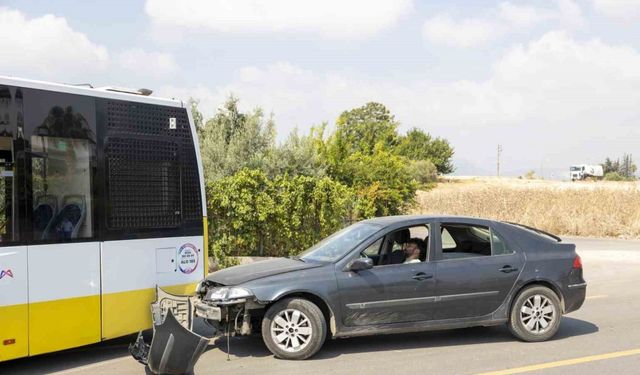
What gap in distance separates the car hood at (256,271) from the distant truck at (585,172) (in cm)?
10275

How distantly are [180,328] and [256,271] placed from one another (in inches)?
53.4

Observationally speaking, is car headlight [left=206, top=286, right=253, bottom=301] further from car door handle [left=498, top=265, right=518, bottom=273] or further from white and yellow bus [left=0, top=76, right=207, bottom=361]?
car door handle [left=498, top=265, right=518, bottom=273]

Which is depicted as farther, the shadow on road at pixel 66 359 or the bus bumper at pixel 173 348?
the shadow on road at pixel 66 359

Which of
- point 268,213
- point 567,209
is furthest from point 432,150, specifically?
point 268,213

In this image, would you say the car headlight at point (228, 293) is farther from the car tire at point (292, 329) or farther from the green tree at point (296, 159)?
the green tree at point (296, 159)

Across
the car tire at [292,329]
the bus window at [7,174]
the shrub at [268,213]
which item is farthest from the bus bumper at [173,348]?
the shrub at [268,213]

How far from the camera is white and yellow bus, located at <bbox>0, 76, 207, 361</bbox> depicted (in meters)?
6.22

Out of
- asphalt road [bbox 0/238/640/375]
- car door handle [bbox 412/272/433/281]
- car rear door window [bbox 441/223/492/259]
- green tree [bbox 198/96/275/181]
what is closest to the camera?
asphalt road [bbox 0/238/640/375]

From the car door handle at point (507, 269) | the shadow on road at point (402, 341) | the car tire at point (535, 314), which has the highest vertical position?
the car door handle at point (507, 269)

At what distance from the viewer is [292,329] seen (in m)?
6.89

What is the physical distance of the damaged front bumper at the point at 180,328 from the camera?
6.14 metres

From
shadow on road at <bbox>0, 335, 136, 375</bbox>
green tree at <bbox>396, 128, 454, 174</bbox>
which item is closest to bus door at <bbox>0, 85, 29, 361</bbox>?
shadow on road at <bbox>0, 335, 136, 375</bbox>

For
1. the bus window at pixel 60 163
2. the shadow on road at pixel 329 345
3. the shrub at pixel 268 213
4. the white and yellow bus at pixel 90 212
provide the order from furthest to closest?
the shrub at pixel 268 213
the shadow on road at pixel 329 345
the bus window at pixel 60 163
the white and yellow bus at pixel 90 212

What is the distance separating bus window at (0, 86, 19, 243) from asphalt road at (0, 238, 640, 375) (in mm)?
1644
